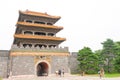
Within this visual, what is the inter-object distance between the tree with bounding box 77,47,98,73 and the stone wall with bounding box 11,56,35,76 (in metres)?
8.08

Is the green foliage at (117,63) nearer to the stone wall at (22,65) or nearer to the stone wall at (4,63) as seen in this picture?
the stone wall at (22,65)

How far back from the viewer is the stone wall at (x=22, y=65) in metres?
19.9

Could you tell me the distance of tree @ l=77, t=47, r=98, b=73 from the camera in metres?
25.0

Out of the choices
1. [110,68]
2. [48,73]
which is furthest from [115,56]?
[48,73]

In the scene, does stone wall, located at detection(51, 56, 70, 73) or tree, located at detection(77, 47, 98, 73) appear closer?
stone wall, located at detection(51, 56, 70, 73)

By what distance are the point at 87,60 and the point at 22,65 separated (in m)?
9.97

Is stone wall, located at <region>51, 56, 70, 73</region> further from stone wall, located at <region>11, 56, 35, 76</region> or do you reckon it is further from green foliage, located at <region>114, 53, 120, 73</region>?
green foliage, located at <region>114, 53, 120, 73</region>

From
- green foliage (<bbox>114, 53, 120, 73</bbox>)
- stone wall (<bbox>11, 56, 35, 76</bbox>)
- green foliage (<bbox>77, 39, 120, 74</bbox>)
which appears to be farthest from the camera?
green foliage (<bbox>114, 53, 120, 73</bbox>)

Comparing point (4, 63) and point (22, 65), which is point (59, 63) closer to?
point (22, 65)

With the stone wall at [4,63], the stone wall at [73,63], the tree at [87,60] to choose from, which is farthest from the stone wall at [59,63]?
the stone wall at [4,63]

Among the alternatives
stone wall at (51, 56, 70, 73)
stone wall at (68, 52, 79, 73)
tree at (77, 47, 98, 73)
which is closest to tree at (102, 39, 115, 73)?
tree at (77, 47, 98, 73)

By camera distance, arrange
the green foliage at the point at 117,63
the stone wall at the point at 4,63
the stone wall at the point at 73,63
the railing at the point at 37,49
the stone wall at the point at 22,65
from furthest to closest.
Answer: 1. the stone wall at the point at 73,63
2. the green foliage at the point at 117,63
3. the stone wall at the point at 4,63
4. the railing at the point at 37,49
5. the stone wall at the point at 22,65

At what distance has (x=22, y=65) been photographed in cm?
2034

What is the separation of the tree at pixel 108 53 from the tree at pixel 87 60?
11.7ft
